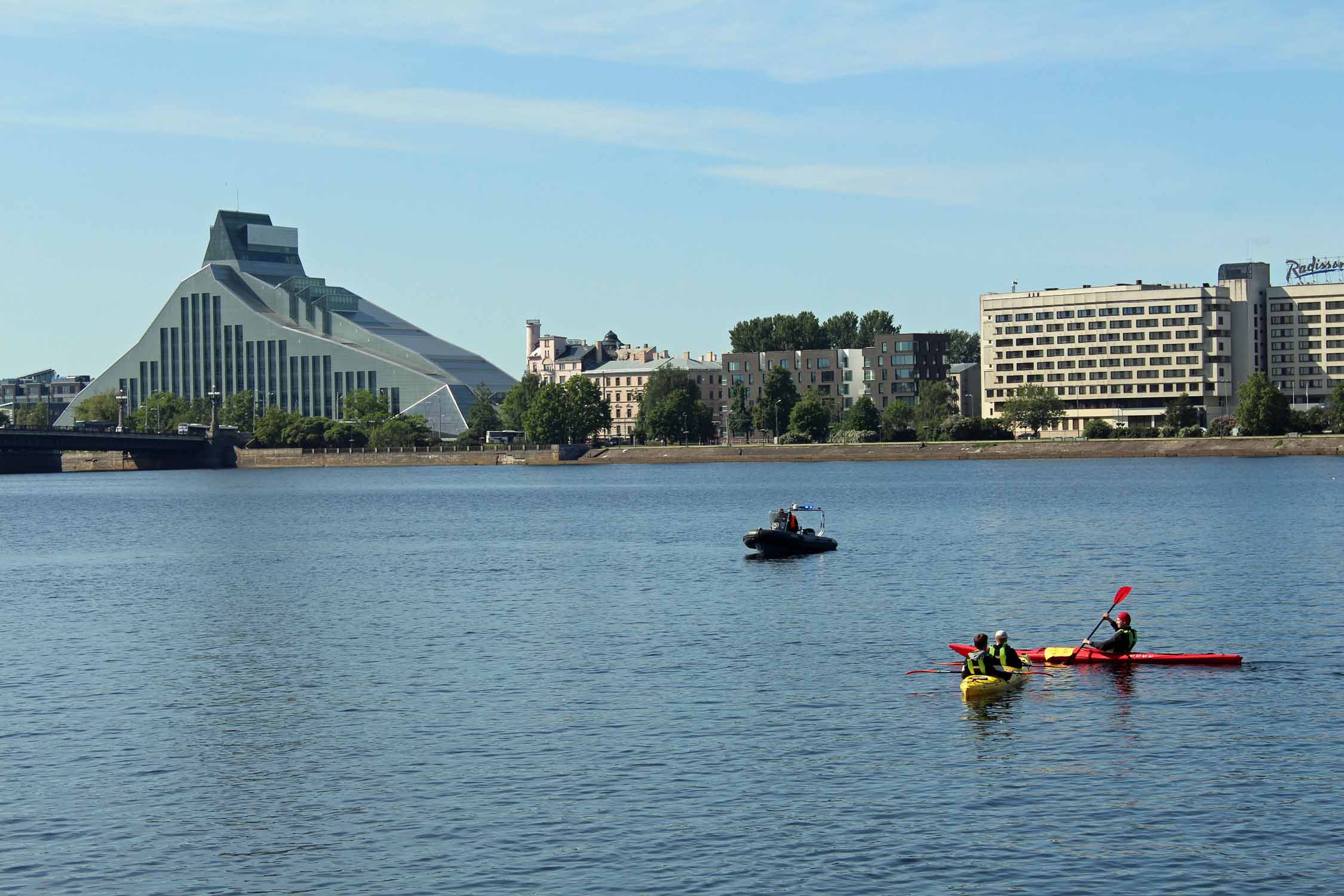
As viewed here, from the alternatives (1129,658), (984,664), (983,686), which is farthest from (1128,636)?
(983,686)

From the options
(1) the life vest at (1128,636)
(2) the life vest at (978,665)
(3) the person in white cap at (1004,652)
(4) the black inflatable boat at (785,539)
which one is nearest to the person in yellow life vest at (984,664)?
(2) the life vest at (978,665)

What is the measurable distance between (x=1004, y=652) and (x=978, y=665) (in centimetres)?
128

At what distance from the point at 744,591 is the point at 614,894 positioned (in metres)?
41.0

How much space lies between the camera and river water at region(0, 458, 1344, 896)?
26.2m

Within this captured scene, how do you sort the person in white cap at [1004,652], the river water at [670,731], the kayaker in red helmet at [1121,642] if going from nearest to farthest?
the river water at [670,731]
the person in white cap at [1004,652]
the kayaker in red helmet at [1121,642]

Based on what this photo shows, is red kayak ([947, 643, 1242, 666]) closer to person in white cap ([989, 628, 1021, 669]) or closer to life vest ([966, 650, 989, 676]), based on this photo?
person in white cap ([989, 628, 1021, 669])

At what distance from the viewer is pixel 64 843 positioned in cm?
2777

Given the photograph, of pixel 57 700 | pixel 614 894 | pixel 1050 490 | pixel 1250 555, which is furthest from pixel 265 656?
pixel 1050 490

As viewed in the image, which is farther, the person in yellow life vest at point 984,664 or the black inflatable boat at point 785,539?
the black inflatable boat at point 785,539

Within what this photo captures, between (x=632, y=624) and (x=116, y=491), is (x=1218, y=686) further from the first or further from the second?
(x=116, y=491)

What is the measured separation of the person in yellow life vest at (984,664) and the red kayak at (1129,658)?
245cm

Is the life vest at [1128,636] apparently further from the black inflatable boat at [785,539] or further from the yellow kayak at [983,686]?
the black inflatable boat at [785,539]

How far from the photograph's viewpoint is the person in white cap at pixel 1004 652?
4056 cm

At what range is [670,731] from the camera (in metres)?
35.6
